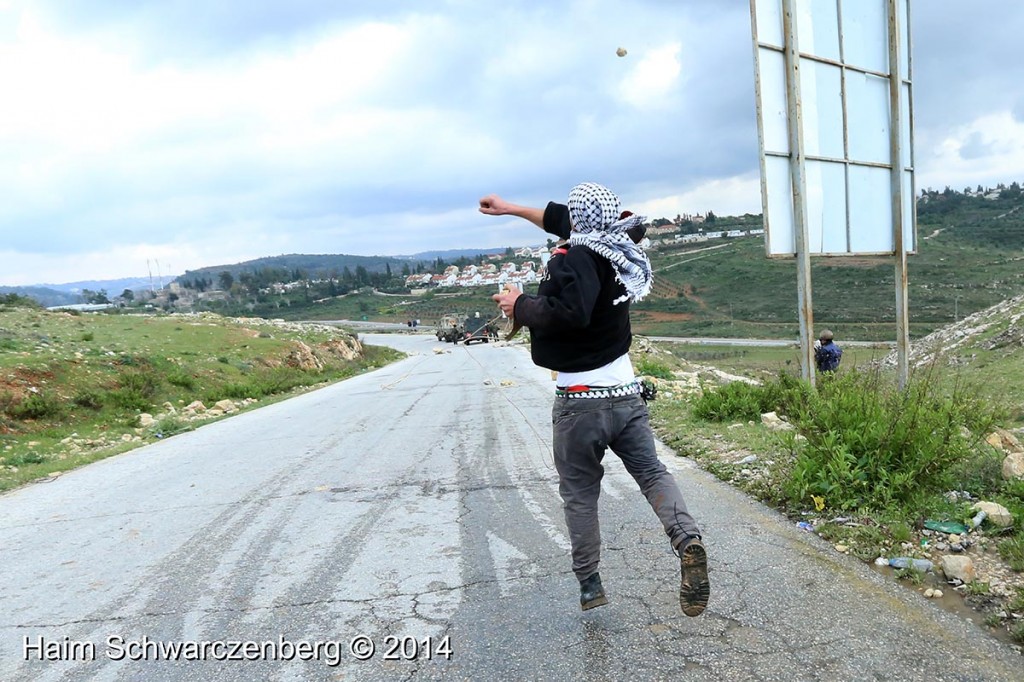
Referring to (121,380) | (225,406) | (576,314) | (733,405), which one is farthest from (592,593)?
(121,380)

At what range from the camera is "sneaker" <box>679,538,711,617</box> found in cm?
288

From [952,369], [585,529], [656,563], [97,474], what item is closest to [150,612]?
[585,529]

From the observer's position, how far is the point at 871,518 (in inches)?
163

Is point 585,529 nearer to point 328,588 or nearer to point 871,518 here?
point 328,588

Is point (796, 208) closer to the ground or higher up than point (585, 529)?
higher up

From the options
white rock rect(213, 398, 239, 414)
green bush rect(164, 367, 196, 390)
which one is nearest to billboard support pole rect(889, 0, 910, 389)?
white rock rect(213, 398, 239, 414)

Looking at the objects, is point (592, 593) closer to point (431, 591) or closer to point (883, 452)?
point (431, 591)

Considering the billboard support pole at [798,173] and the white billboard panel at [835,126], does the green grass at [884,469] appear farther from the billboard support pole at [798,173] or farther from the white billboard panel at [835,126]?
the white billboard panel at [835,126]

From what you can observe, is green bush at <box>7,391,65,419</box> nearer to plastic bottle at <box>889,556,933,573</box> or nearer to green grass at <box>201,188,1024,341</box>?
plastic bottle at <box>889,556,933,573</box>

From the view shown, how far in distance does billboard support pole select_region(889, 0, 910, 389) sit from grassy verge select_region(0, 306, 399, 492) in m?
10.7

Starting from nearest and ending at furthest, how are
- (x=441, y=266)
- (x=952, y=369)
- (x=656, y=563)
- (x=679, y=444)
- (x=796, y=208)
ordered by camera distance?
1. (x=656, y=563)
2. (x=679, y=444)
3. (x=796, y=208)
4. (x=952, y=369)
5. (x=441, y=266)

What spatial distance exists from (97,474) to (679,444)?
21.9 ft

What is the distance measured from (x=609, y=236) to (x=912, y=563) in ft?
7.79

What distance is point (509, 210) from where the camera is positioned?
3719 mm
